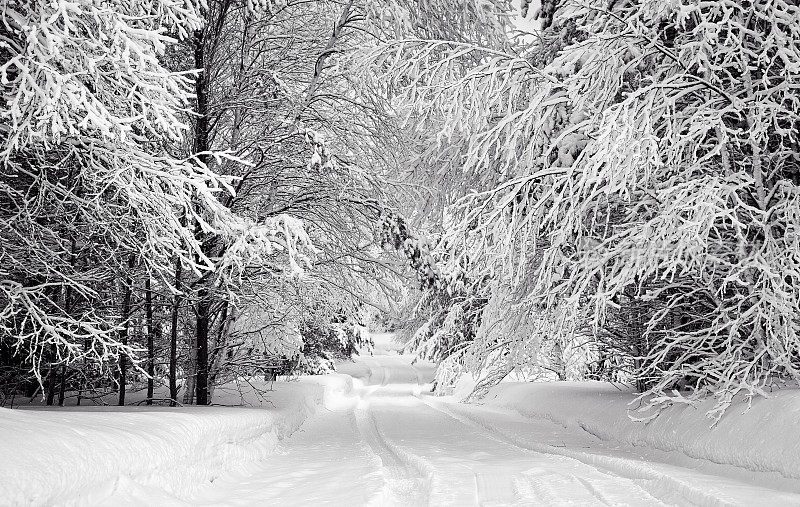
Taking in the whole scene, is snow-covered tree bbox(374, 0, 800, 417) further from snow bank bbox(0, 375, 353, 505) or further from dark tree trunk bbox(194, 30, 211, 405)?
snow bank bbox(0, 375, 353, 505)

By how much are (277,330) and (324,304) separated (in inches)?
55.3

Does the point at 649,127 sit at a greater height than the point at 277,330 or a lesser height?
greater

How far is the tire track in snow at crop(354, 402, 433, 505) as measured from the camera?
18.2 ft

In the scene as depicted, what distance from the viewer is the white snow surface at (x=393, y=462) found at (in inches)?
179

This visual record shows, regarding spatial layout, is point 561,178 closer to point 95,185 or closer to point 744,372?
point 744,372

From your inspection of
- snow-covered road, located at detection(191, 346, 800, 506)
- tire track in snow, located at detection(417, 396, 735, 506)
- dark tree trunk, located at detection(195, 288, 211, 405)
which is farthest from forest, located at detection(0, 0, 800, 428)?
snow-covered road, located at detection(191, 346, 800, 506)

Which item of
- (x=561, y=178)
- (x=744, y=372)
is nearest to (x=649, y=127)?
(x=561, y=178)

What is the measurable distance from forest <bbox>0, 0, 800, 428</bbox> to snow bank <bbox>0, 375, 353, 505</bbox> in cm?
107

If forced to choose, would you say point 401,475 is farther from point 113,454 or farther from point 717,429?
point 717,429

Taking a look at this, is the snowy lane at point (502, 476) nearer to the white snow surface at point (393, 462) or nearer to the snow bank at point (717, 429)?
the white snow surface at point (393, 462)

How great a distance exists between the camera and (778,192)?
24.5ft

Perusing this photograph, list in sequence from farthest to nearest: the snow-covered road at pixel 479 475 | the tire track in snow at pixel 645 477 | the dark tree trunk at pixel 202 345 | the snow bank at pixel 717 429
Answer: the dark tree trunk at pixel 202 345 < the snow bank at pixel 717 429 < the snow-covered road at pixel 479 475 < the tire track in snow at pixel 645 477

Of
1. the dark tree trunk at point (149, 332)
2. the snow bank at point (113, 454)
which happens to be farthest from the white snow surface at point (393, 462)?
the dark tree trunk at point (149, 332)

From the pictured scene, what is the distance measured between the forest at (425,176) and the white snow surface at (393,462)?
60 centimetres
